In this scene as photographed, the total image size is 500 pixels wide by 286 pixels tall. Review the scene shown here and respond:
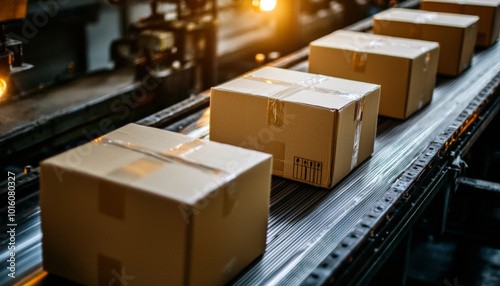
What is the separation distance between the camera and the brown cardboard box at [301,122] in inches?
87.8

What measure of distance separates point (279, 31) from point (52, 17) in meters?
3.37

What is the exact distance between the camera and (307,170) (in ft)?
7.69

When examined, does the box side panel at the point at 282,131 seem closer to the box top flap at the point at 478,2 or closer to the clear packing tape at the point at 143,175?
the clear packing tape at the point at 143,175

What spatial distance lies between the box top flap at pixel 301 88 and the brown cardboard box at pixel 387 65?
0.56 meters

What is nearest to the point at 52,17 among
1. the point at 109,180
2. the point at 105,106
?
the point at 105,106

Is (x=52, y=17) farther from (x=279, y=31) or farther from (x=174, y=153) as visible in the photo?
(x=174, y=153)

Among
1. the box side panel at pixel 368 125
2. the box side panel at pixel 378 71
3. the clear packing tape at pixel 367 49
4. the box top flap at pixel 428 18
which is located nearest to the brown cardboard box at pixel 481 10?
the box top flap at pixel 428 18

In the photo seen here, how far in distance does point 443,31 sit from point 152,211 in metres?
3.08

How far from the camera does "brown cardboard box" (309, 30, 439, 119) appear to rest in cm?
304

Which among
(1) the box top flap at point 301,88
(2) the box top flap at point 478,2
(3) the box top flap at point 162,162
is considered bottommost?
(3) the box top flap at point 162,162

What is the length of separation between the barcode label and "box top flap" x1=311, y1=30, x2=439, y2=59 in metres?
1.04

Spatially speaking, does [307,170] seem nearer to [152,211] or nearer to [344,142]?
[344,142]

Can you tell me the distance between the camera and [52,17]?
757 cm

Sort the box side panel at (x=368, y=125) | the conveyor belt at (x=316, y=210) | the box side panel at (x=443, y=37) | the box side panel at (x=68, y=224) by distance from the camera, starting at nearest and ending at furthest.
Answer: the box side panel at (x=68, y=224)
the conveyor belt at (x=316, y=210)
the box side panel at (x=368, y=125)
the box side panel at (x=443, y=37)
